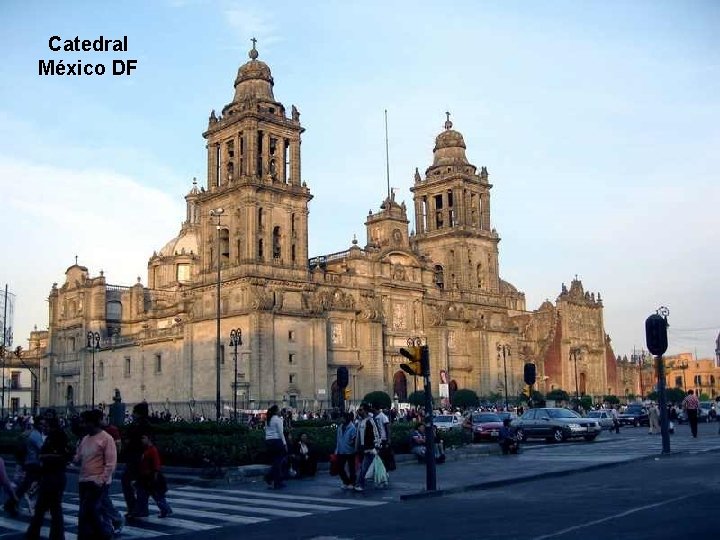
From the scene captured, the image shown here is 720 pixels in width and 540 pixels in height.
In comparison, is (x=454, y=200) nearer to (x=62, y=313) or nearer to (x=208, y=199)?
(x=208, y=199)

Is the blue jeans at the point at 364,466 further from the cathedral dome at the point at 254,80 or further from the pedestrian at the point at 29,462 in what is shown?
the cathedral dome at the point at 254,80

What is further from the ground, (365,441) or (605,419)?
(365,441)

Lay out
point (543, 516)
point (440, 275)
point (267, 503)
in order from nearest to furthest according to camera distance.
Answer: point (543, 516)
point (267, 503)
point (440, 275)

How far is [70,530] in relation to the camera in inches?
557

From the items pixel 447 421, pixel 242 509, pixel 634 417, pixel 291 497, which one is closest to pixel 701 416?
pixel 634 417

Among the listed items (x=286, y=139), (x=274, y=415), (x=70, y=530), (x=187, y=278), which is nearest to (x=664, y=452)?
(x=274, y=415)

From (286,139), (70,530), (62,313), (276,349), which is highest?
(286,139)

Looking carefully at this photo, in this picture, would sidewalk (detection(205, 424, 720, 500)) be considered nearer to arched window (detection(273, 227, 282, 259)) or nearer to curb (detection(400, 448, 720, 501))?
curb (detection(400, 448, 720, 501))

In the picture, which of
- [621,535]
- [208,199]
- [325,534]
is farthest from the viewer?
[208,199]

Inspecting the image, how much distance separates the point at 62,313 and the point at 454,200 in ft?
132

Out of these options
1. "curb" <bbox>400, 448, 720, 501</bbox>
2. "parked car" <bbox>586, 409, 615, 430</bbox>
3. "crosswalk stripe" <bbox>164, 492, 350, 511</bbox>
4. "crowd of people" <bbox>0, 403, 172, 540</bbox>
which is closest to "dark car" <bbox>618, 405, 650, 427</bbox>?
"parked car" <bbox>586, 409, 615, 430</bbox>

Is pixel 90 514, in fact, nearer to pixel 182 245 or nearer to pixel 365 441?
pixel 365 441

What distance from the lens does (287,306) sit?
6247 cm

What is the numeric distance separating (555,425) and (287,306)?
2974 centimetres
